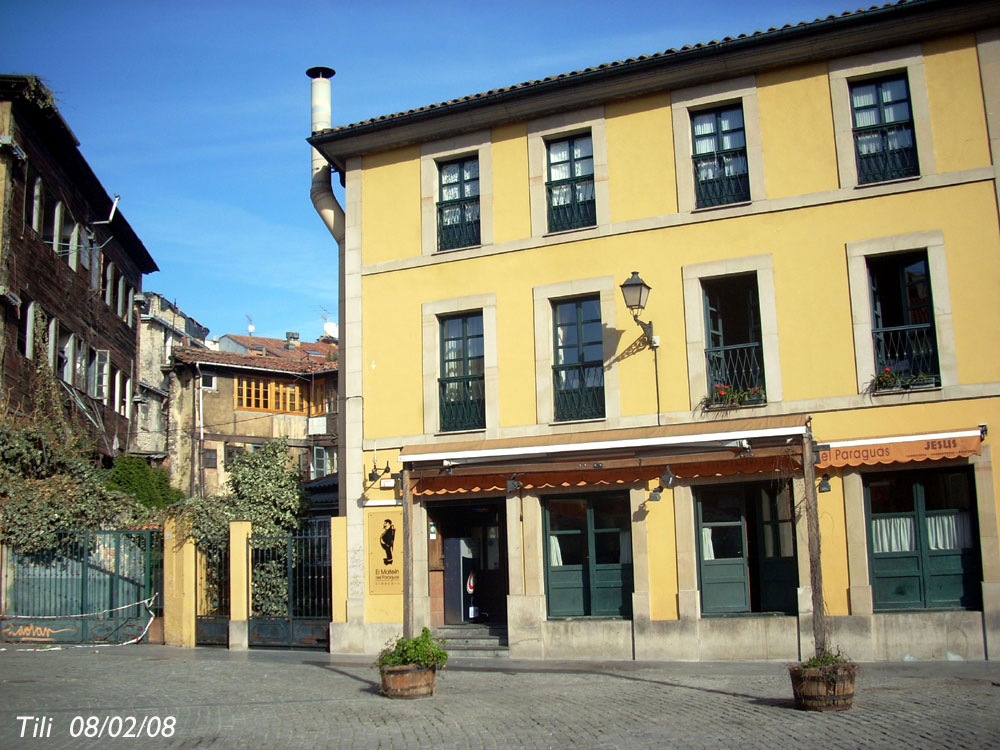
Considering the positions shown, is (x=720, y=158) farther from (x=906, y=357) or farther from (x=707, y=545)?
(x=707, y=545)

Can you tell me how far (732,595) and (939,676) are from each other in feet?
11.2

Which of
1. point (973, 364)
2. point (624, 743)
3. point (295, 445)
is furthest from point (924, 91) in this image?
point (295, 445)

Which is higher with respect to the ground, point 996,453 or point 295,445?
point 295,445

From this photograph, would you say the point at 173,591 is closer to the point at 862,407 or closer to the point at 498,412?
the point at 498,412

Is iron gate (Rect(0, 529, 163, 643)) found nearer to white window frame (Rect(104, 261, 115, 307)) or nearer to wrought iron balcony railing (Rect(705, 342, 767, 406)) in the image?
wrought iron balcony railing (Rect(705, 342, 767, 406))

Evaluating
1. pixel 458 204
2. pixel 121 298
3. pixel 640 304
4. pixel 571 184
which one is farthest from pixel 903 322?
pixel 121 298

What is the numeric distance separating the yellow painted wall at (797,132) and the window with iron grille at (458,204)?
4.95 meters

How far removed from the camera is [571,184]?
17.0 metres

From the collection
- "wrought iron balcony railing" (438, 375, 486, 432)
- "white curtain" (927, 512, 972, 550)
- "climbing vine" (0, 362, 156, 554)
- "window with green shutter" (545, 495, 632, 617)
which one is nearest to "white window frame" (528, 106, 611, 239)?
"wrought iron balcony railing" (438, 375, 486, 432)

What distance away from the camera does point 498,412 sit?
16859mm

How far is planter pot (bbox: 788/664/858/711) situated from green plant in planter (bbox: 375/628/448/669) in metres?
3.97

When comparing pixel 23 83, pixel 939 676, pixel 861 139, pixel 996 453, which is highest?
pixel 23 83

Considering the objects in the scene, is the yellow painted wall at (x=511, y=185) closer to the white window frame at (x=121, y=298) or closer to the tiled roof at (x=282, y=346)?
the white window frame at (x=121, y=298)

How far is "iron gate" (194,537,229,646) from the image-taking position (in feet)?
61.2
